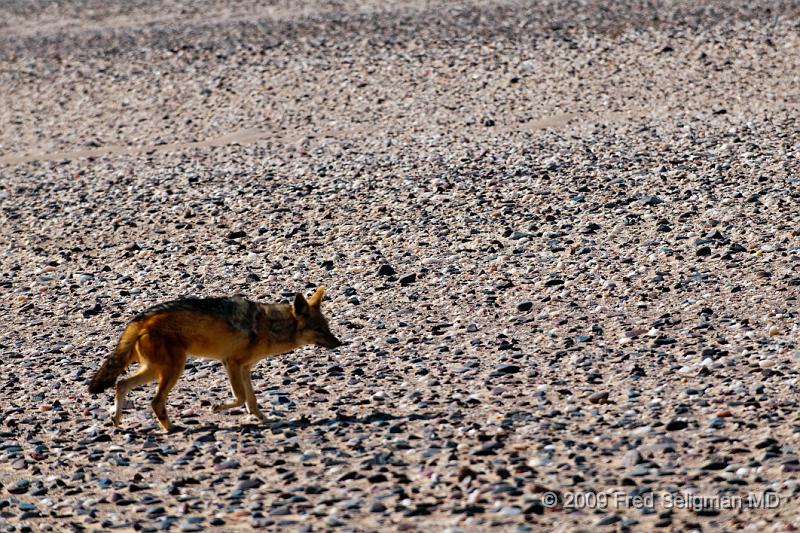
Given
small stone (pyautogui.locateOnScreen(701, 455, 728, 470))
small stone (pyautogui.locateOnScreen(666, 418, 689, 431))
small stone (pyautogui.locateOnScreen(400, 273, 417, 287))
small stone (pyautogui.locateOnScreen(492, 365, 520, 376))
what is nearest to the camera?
small stone (pyautogui.locateOnScreen(701, 455, 728, 470))

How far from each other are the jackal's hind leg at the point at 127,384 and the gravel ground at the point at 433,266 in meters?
0.13

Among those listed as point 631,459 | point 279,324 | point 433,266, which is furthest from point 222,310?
point 433,266

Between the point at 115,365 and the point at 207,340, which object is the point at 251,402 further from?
the point at 115,365

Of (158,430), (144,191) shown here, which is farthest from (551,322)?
(144,191)

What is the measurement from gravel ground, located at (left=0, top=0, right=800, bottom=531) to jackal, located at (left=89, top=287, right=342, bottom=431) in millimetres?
283

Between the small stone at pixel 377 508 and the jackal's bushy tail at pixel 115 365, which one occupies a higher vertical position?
the jackal's bushy tail at pixel 115 365

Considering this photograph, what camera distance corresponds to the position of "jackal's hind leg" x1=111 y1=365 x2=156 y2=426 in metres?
8.40

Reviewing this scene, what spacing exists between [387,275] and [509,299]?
1489 millimetres

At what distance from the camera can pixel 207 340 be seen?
845 cm

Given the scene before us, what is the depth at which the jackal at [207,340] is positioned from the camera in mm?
8320

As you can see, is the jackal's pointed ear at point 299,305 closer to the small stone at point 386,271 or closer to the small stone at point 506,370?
the small stone at point 506,370

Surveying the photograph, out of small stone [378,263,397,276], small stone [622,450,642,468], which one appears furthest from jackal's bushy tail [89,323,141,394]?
small stone [378,263,397,276]

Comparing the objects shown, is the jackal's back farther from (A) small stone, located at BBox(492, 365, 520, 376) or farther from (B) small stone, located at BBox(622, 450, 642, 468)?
(B) small stone, located at BBox(622, 450, 642, 468)

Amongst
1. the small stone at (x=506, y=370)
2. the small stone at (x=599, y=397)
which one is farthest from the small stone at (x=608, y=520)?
the small stone at (x=506, y=370)
